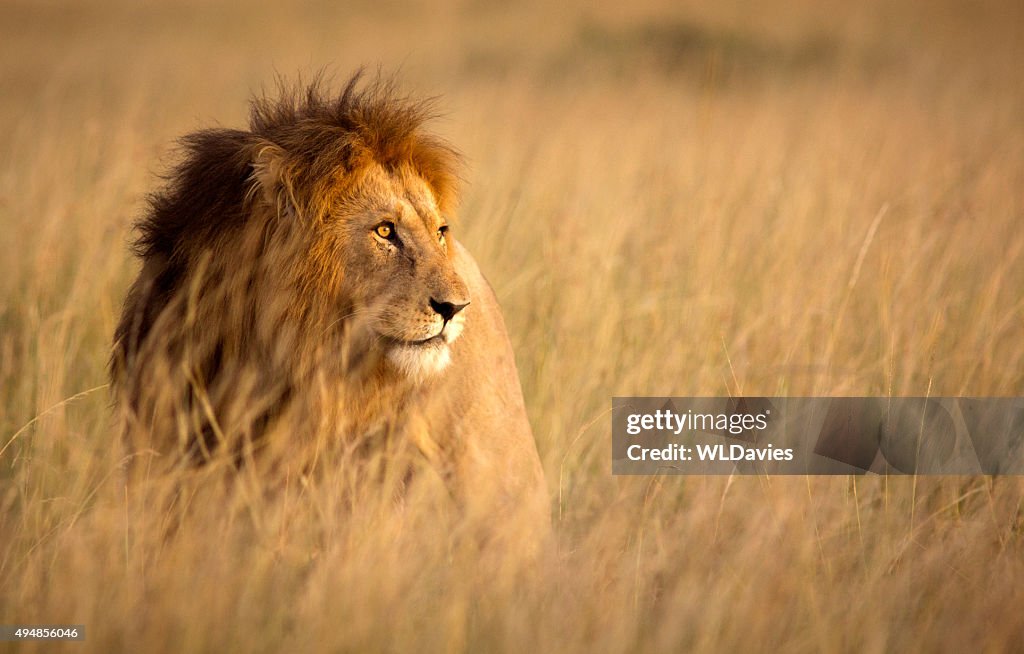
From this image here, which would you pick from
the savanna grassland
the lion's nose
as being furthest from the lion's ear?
the savanna grassland

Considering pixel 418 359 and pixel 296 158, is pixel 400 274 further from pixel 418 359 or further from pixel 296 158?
pixel 296 158

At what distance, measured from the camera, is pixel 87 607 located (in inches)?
125

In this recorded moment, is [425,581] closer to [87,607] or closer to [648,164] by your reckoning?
[87,607]

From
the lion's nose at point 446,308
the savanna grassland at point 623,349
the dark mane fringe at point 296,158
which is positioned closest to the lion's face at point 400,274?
the lion's nose at point 446,308

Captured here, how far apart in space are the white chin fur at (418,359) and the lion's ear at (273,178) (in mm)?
642

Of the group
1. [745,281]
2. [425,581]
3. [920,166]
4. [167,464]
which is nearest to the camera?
[425,581]

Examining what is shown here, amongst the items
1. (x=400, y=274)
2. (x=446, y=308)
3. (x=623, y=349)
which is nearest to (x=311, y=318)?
(x=400, y=274)

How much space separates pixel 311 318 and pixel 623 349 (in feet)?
8.98

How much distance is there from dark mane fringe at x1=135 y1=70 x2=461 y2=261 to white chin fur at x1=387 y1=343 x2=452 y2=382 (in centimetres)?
60

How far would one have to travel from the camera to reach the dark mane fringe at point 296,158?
3869 mm

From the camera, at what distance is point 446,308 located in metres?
3.69

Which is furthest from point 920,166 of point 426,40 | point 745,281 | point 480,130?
point 426,40

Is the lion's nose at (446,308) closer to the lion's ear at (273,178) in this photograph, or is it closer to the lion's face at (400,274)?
the lion's face at (400,274)

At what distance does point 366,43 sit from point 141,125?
840cm
